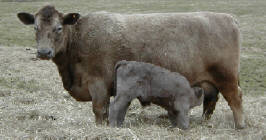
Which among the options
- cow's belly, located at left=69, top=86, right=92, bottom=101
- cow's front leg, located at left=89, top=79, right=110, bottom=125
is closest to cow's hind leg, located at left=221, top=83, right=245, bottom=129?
cow's front leg, located at left=89, top=79, right=110, bottom=125

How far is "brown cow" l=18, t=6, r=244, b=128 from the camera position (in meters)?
6.41

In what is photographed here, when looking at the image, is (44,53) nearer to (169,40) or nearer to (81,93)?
(81,93)

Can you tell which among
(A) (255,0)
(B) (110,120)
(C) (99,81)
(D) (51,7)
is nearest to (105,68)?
(C) (99,81)

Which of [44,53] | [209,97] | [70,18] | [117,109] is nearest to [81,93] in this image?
[117,109]

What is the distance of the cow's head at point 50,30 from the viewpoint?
6.11 metres

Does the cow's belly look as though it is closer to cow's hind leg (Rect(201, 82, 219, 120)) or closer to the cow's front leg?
the cow's front leg

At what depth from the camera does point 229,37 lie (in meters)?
7.14

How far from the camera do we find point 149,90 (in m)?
6.43

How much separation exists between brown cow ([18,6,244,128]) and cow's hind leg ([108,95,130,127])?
29 cm

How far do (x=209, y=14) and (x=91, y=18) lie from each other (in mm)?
2287

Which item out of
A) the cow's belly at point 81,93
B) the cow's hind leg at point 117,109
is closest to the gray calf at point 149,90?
the cow's hind leg at point 117,109

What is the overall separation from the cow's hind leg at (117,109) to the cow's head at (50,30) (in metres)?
1.29

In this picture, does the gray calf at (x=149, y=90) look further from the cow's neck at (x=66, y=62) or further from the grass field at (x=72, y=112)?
the cow's neck at (x=66, y=62)

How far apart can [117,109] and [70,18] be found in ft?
5.84
